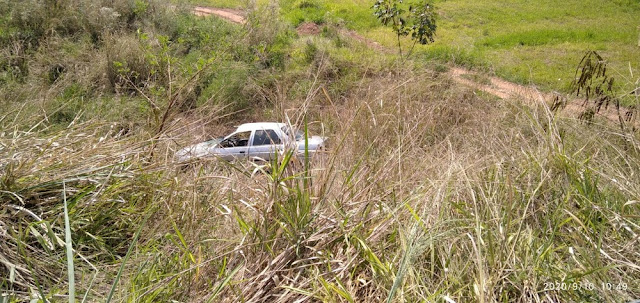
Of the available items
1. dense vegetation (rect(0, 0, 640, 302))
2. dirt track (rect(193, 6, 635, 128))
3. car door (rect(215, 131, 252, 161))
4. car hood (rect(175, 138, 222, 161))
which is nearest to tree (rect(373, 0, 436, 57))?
dirt track (rect(193, 6, 635, 128))

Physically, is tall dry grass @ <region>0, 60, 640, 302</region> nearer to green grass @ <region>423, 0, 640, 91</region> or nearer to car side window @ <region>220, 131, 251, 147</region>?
car side window @ <region>220, 131, 251, 147</region>

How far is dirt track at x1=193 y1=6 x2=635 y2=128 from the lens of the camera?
5695mm

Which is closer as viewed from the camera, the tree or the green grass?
the tree

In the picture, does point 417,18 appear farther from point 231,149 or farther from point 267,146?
point 267,146

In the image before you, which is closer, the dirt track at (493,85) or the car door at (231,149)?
the car door at (231,149)

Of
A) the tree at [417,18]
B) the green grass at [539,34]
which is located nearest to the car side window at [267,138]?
the tree at [417,18]

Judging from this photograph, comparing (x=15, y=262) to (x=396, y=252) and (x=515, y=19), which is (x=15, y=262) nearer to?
(x=396, y=252)

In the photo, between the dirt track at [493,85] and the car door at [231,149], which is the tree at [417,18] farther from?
the car door at [231,149]

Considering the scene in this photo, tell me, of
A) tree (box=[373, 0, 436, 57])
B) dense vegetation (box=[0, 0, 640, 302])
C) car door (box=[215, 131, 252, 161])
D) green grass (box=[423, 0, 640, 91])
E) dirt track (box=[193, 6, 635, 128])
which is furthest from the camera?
green grass (box=[423, 0, 640, 91])

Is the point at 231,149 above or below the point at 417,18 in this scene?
below

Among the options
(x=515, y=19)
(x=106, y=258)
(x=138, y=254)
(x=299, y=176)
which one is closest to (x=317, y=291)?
(x=299, y=176)

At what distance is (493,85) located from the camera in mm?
11047

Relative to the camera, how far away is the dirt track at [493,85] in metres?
5.70

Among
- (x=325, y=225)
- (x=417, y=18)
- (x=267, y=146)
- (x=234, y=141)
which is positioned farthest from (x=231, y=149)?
(x=417, y=18)
